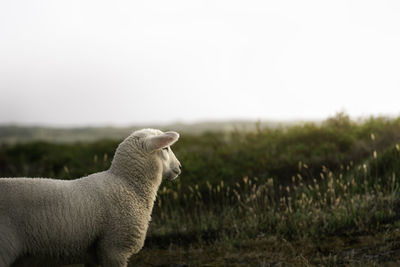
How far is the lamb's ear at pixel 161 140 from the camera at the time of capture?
385 centimetres

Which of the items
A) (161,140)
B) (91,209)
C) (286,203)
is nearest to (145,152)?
(161,140)

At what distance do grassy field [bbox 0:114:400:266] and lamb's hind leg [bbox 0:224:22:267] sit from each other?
2.37 metres

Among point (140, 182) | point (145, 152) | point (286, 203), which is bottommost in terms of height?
point (286, 203)

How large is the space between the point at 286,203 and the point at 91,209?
14.6 feet

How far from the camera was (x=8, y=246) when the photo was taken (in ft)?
10.8

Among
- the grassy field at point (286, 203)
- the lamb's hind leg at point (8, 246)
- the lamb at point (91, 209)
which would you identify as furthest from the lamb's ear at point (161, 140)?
the grassy field at point (286, 203)

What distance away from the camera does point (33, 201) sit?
347 centimetres

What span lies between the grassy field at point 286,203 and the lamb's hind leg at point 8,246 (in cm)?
237

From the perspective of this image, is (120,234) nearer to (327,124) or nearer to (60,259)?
(60,259)

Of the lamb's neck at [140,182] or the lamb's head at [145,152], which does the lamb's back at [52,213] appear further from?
the lamb's head at [145,152]

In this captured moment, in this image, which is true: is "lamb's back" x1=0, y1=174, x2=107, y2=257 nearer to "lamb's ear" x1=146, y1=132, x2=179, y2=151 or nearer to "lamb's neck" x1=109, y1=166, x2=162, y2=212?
"lamb's neck" x1=109, y1=166, x2=162, y2=212

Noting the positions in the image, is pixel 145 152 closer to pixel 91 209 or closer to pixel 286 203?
pixel 91 209

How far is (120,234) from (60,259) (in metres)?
0.60

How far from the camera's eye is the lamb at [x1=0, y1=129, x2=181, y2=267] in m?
3.40
